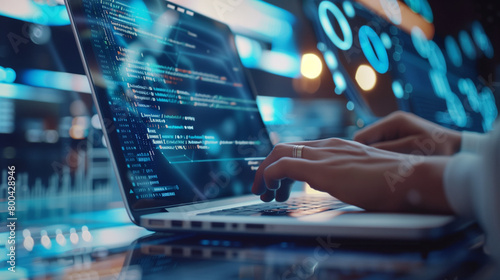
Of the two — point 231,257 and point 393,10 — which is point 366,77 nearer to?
point 393,10

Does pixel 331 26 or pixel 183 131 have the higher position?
pixel 331 26

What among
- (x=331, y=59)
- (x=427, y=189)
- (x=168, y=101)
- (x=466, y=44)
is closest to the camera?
(x=427, y=189)

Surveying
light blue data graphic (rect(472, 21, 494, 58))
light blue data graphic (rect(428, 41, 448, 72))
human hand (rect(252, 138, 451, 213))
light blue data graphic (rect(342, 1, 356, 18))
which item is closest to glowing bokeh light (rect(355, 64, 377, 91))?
light blue data graphic (rect(342, 1, 356, 18))

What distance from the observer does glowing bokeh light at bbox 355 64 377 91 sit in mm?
1845

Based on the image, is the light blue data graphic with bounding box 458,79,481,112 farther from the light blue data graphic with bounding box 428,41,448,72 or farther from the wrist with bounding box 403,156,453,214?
the wrist with bounding box 403,156,453,214

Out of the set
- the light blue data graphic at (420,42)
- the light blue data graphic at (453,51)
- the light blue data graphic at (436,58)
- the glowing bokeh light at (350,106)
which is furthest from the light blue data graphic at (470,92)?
the glowing bokeh light at (350,106)

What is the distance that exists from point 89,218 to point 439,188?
56 cm

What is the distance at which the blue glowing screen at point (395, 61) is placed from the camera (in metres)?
1.78

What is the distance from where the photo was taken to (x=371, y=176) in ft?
1.77

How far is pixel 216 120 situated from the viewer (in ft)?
2.78

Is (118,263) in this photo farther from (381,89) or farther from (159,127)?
(381,89)

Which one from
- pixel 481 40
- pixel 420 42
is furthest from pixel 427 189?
pixel 481 40

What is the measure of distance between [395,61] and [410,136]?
1.28m

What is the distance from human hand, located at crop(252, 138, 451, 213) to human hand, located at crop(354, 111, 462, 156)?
0.19m
